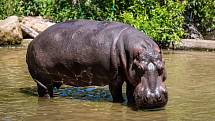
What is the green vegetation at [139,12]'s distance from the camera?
14930mm

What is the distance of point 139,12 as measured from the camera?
15.3 metres

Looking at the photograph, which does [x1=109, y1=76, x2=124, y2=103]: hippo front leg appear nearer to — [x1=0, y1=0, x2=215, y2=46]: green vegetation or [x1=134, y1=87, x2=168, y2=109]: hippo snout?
[x1=134, y1=87, x2=168, y2=109]: hippo snout

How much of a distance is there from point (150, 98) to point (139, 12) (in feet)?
30.6

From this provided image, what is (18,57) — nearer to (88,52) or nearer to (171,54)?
(171,54)

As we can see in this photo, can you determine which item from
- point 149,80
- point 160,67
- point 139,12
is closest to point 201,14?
point 139,12

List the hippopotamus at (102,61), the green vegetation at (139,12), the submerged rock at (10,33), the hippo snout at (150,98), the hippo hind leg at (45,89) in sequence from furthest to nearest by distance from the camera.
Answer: the submerged rock at (10,33) < the green vegetation at (139,12) < the hippo hind leg at (45,89) < the hippopotamus at (102,61) < the hippo snout at (150,98)

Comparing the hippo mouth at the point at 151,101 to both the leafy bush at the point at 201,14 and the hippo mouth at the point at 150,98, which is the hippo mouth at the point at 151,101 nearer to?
the hippo mouth at the point at 150,98

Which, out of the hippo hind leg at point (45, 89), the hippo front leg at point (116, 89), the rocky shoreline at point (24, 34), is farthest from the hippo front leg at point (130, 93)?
the rocky shoreline at point (24, 34)

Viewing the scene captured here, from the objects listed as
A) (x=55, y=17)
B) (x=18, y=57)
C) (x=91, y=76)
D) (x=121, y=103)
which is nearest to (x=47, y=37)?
(x=91, y=76)

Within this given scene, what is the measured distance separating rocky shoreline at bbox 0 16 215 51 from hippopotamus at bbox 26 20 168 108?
7.69m

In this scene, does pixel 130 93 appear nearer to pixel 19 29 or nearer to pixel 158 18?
pixel 158 18

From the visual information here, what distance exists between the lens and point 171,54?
13391 millimetres

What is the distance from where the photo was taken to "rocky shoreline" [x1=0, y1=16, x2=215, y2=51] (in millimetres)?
14584

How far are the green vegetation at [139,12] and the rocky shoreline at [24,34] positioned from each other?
45 centimetres
